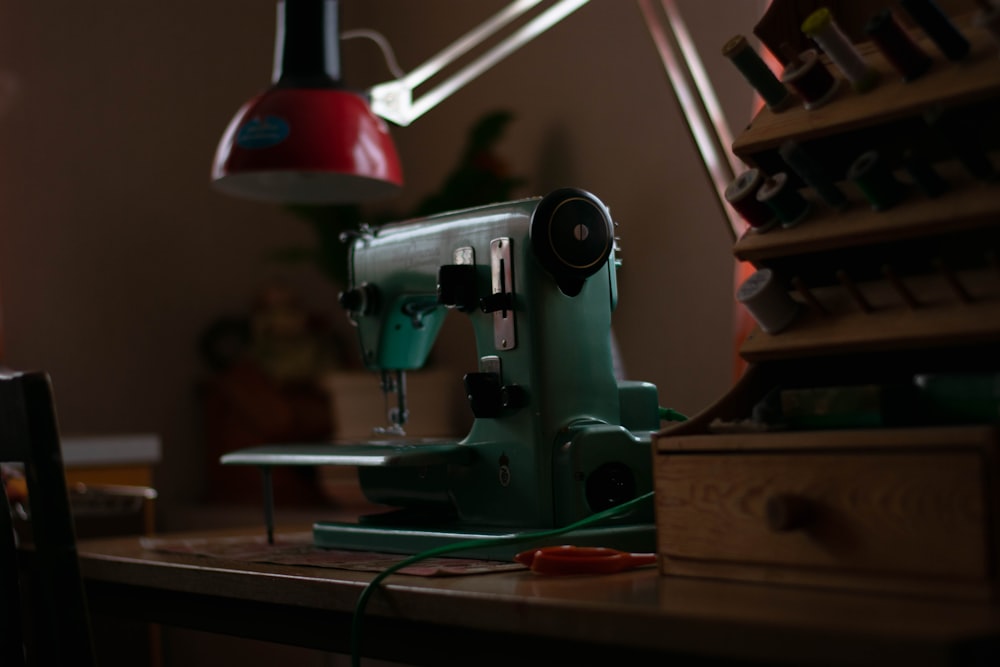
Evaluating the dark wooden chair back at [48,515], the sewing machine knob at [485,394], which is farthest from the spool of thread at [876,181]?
the dark wooden chair back at [48,515]

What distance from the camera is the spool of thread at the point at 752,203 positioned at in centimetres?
93

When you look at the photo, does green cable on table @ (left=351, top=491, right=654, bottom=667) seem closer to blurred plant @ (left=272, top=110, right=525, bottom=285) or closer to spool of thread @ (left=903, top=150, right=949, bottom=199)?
spool of thread @ (left=903, top=150, right=949, bottom=199)

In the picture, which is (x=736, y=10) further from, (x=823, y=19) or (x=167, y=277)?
(x=167, y=277)


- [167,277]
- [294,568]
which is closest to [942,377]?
[294,568]

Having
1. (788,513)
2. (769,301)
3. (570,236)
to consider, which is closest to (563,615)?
(788,513)

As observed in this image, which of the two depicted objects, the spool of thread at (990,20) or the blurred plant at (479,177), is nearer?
the spool of thread at (990,20)

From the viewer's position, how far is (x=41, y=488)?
951mm

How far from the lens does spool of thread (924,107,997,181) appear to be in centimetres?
80

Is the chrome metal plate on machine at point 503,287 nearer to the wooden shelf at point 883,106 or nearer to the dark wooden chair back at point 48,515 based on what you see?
the wooden shelf at point 883,106

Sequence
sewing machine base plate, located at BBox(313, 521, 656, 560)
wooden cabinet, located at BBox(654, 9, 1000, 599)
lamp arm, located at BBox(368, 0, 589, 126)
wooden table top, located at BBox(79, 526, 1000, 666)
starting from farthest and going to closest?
1. lamp arm, located at BBox(368, 0, 589, 126)
2. sewing machine base plate, located at BBox(313, 521, 656, 560)
3. wooden cabinet, located at BBox(654, 9, 1000, 599)
4. wooden table top, located at BBox(79, 526, 1000, 666)

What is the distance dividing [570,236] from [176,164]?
2191 millimetres

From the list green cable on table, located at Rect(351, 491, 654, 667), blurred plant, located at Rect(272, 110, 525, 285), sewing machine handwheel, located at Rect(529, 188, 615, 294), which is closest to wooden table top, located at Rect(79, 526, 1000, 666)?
green cable on table, located at Rect(351, 491, 654, 667)

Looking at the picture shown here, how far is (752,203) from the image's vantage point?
935 millimetres

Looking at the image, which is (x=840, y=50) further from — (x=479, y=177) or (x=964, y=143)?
(x=479, y=177)
